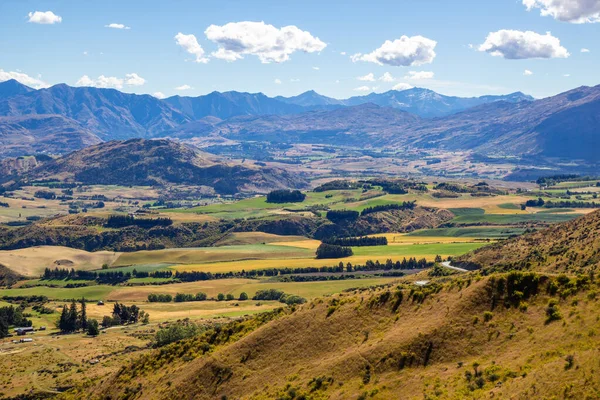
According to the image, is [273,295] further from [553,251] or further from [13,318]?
[553,251]

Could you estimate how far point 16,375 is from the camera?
397 feet

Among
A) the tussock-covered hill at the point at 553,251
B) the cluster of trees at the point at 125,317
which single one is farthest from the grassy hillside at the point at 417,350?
the cluster of trees at the point at 125,317

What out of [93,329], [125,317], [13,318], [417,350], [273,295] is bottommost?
[273,295]

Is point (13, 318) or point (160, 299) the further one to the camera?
point (160, 299)

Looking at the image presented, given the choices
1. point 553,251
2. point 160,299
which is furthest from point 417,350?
point 160,299

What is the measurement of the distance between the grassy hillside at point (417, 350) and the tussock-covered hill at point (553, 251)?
2944cm

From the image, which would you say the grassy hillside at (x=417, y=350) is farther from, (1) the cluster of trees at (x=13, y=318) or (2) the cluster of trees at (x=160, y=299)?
(2) the cluster of trees at (x=160, y=299)

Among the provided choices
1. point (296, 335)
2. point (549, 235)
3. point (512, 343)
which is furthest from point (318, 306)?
point (549, 235)

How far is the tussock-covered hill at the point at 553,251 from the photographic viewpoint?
105000mm

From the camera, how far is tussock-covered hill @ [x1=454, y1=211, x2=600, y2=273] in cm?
10500

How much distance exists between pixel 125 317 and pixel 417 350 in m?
123

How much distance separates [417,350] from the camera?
61844 mm

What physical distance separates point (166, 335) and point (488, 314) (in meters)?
83.1

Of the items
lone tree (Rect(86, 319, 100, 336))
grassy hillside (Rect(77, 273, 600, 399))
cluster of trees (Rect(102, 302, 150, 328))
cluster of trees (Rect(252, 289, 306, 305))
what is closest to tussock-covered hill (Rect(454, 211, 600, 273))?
grassy hillside (Rect(77, 273, 600, 399))
